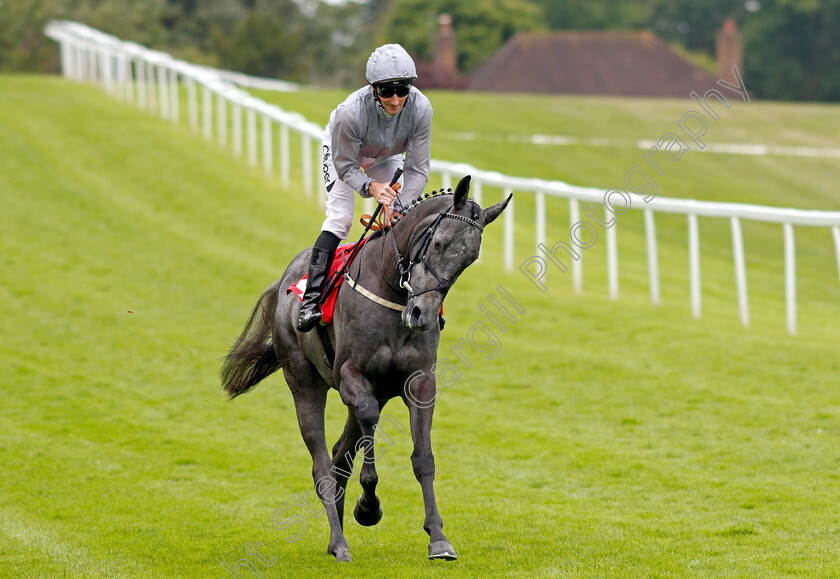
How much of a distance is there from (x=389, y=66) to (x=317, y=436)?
2171 millimetres

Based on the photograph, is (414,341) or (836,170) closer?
(414,341)

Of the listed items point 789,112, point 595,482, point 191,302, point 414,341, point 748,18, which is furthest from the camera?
point 748,18

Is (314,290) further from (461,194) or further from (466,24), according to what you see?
(466,24)

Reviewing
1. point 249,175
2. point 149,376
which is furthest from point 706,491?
point 249,175

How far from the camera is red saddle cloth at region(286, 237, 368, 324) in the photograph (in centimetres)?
592

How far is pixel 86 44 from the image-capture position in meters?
28.3

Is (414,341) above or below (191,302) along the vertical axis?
above

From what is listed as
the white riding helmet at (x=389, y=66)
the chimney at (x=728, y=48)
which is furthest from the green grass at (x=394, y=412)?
the chimney at (x=728, y=48)

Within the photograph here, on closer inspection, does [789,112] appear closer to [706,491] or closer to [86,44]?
[86,44]

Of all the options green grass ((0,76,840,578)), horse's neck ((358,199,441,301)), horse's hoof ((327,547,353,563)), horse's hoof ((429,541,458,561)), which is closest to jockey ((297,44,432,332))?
horse's neck ((358,199,441,301))

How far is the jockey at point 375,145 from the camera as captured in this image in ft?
18.3

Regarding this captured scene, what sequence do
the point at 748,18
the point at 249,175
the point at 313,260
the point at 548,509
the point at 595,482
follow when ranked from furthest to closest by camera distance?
the point at 748,18
the point at 249,175
the point at 595,482
the point at 548,509
the point at 313,260

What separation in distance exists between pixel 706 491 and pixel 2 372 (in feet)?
22.3

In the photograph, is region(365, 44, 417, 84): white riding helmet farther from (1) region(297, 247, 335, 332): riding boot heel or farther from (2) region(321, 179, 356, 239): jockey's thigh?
(1) region(297, 247, 335, 332): riding boot heel
